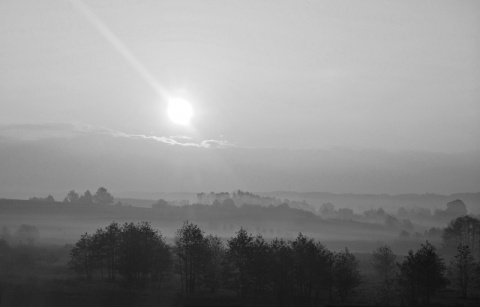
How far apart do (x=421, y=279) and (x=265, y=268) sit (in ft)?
110

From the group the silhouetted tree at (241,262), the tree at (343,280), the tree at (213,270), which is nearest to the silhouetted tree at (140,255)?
the tree at (213,270)

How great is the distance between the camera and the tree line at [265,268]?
10888 centimetres

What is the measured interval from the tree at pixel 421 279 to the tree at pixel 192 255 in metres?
46.3

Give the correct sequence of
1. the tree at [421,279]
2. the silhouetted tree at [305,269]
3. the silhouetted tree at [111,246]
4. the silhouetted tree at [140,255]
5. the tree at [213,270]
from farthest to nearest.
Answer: the silhouetted tree at [111,246] < the silhouetted tree at [140,255] < the tree at [213,270] < the silhouetted tree at [305,269] < the tree at [421,279]

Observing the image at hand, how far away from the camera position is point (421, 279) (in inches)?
4299

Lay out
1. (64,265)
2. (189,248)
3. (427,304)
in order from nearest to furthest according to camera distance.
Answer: (427,304) → (189,248) → (64,265)

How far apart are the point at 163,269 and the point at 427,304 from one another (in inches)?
2458

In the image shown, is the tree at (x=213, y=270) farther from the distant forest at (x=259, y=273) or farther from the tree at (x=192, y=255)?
the tree at (x=192, y=255)

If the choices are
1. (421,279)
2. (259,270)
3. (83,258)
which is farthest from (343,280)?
(83,258)

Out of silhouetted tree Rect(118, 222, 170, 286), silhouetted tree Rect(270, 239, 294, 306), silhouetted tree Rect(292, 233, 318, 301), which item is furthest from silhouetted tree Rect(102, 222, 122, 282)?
silhouetted tree Rect(292, 233, 318, 301)

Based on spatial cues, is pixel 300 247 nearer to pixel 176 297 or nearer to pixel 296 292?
pixel 296 292

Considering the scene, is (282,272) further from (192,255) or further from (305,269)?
(192,255)

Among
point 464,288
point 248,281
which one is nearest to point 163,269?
point 248,281

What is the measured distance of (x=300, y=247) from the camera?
391 ft
